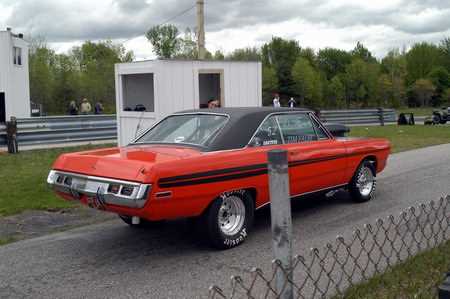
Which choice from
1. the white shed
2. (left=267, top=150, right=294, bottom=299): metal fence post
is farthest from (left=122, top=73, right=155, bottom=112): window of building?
(left=267, top=150, right=294, bottom=299): metal fence post

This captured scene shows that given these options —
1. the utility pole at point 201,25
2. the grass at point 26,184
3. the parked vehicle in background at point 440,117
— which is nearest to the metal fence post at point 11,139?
the grass at point 26,184

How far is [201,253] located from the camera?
5930mm

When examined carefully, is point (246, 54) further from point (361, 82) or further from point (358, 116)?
point (358, 116)

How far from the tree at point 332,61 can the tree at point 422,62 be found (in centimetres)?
865

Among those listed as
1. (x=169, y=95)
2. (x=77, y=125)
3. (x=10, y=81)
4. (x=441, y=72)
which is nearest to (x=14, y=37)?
(x=10, y=81)

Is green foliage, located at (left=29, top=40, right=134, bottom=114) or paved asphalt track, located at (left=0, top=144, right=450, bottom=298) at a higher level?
green foliage, located at (left=29, top=40, right=134, bottom=114)

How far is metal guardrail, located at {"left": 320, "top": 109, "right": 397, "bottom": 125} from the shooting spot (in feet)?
90.3

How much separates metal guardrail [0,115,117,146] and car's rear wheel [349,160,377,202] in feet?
36.8

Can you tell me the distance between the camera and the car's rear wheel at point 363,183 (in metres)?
8.09

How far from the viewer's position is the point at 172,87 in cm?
1070

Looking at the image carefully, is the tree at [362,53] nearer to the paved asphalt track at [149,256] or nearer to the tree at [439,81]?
the tree at [439,81]

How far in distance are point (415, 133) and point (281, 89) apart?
4820cm

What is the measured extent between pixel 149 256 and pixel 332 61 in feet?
253

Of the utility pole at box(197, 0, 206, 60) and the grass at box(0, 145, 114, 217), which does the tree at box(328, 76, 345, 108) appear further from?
the grass at box(0, 145, 114, 217)
